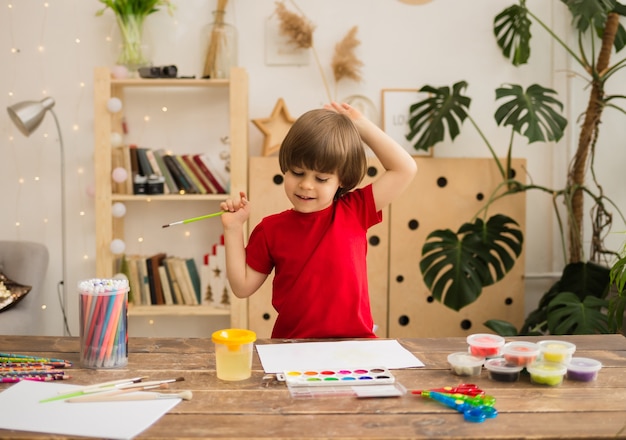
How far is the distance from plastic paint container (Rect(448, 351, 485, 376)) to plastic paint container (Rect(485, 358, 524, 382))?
0.02 meters

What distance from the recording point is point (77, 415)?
1.21 m

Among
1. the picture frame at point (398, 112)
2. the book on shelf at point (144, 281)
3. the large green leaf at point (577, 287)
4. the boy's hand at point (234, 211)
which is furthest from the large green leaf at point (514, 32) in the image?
the boy's hand at point (234, 211)

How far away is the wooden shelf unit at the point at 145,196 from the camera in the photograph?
341cm

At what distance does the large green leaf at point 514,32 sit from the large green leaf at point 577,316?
1.22m

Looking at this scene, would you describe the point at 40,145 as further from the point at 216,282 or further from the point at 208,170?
the point at 216,282

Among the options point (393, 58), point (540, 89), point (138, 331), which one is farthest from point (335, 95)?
point (138, 331)

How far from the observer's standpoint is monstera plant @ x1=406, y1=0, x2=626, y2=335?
3150mm

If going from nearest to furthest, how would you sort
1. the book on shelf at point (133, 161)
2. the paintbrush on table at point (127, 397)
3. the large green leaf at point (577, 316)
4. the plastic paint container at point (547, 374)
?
the paintbrush on table at point (127, 397)
the plastic paint container at point (547, 374)
the large green leaf at point (577, 316)
the book on shelf at point (133, 161)

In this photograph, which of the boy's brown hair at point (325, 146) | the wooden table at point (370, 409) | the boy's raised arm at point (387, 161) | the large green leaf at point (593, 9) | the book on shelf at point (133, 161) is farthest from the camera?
the book on shelf at point (133, 161)

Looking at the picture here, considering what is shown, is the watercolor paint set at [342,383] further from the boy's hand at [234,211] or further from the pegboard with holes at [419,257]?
the pegboard with holes at [419,257]

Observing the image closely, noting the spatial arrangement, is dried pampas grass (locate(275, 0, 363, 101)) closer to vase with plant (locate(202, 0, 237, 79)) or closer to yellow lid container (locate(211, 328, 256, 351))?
vase with plant (locate(202, 0, 237, 79))

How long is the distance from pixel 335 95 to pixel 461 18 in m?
0.74

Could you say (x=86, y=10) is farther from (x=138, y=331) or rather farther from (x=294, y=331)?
(x=294, y=331)

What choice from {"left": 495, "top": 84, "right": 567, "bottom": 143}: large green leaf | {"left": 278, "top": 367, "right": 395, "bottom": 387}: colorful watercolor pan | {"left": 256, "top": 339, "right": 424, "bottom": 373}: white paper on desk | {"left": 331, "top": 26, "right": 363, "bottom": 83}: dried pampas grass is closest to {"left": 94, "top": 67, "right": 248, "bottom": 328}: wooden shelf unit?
{"left": 331, "top": 26, "right": 363, "bottom": 83}: dried pampas grass
